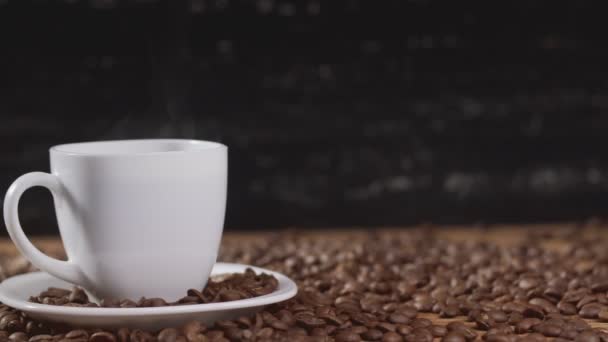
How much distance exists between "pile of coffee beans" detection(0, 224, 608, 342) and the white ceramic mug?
0.07m

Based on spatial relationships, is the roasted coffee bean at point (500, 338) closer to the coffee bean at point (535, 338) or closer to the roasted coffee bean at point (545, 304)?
the coffee bean at point (535, 338)

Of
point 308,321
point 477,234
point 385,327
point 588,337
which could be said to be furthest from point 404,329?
point 477,234

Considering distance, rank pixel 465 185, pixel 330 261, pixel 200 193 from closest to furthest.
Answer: pixel 200 193, pixel 330 261, pixel 465 185

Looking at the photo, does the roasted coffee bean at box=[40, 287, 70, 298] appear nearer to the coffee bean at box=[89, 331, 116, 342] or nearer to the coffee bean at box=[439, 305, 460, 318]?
the coffee bean at box=[89, 331, 116, 342]

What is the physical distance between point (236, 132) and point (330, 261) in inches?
21.4

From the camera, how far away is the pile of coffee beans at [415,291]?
111cm

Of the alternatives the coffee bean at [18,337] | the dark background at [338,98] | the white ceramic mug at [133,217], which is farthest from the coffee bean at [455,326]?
the dark background at [338,98]

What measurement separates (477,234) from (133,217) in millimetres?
1154

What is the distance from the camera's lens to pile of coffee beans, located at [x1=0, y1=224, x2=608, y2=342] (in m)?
1.11

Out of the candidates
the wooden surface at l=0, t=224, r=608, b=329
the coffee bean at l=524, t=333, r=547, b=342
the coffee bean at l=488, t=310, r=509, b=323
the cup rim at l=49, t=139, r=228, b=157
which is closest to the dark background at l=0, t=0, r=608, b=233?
the wooden surface at l=0, t=224, r=608, b=329

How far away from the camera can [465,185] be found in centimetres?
214

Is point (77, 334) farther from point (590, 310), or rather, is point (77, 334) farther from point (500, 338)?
point (590, 310)

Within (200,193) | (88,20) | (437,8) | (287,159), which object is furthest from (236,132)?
(200,193)

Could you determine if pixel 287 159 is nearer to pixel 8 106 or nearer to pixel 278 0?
pixel 278 0
